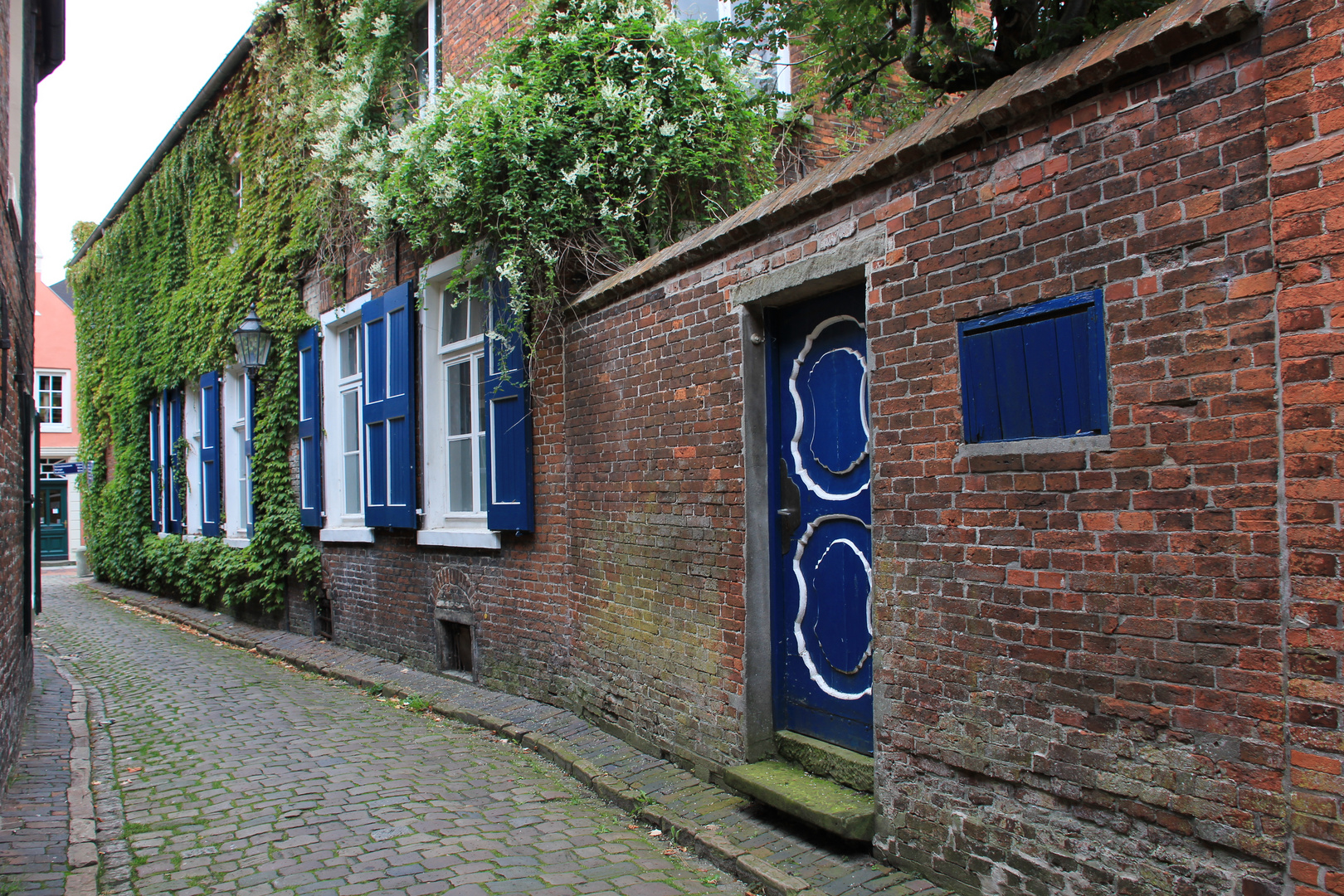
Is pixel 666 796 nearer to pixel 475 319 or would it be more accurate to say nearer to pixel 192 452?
pixel 475 319

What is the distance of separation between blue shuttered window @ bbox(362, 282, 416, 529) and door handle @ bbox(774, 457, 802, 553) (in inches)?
186

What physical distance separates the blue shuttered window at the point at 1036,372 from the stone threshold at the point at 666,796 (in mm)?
1745

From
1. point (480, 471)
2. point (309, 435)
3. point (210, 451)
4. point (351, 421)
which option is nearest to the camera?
point (480, 471)

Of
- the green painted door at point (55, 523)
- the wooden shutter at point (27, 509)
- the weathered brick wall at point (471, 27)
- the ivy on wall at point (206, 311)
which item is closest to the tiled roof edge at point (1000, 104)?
the weathered brick wall at point (471, 27)

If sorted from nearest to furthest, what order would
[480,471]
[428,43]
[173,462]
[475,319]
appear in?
[480,471], [475,319], [428,43], [173,462]

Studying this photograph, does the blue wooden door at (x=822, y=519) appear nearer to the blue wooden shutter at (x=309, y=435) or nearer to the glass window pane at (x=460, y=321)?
the glass window pane at (x=460, y=321)

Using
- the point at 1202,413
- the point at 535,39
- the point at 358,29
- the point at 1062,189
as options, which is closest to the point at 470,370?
the point at 535,39

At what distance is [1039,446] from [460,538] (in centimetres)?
556

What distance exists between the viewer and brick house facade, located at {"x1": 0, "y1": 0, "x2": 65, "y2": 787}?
570 centimetres

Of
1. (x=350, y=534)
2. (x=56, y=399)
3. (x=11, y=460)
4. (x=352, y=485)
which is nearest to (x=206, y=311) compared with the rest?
(x=352, y=485)

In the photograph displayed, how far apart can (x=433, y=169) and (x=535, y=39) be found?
1.17m

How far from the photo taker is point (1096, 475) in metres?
3.01

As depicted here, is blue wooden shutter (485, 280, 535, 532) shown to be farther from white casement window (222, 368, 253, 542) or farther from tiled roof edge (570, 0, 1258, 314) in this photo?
white casement window (222, 368, 253, 542)

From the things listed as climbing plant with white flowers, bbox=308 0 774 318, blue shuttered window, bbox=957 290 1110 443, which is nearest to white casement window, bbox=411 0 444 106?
climbing plant with white flowers, bbox=308 0 774 318
